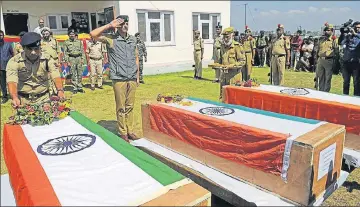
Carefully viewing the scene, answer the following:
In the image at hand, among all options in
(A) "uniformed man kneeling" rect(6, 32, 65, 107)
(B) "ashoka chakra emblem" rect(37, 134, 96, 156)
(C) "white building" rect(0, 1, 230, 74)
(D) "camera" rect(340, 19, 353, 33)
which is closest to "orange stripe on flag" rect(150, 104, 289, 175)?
(B) "ashoka chakra emblem" rect(37, 134, 96, 156)

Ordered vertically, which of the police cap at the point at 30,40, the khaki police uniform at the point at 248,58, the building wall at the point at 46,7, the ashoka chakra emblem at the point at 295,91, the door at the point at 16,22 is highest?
the building wall at the point at 46,7

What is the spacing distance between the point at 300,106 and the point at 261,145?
1.72m

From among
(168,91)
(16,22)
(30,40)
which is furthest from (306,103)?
(16,22)

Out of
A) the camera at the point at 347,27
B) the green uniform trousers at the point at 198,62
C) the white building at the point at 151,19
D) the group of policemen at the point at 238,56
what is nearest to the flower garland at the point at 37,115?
the group of policemen at the point at 238,56

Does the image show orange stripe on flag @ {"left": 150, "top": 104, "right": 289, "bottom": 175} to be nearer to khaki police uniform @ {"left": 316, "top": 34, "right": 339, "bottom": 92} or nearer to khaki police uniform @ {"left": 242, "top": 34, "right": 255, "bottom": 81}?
khaki police uniform @ {"left": 316, "top": 34, "right": 339, "bottom": 92}

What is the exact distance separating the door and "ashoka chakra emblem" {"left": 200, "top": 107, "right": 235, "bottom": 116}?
35.3 feet

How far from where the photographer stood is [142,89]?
912 centimetres

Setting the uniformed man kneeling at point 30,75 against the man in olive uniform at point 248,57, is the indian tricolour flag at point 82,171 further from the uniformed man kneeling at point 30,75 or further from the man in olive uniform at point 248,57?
the man in olive uniform at point 248,57

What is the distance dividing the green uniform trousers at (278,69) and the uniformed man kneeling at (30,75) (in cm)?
551

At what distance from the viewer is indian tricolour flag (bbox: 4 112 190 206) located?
5.81 ft

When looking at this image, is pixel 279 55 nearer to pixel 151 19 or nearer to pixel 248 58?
pixel 248 58

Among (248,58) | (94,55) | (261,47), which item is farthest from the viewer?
(261,47)

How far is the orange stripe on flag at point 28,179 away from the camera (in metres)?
1.74

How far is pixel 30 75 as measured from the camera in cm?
346
